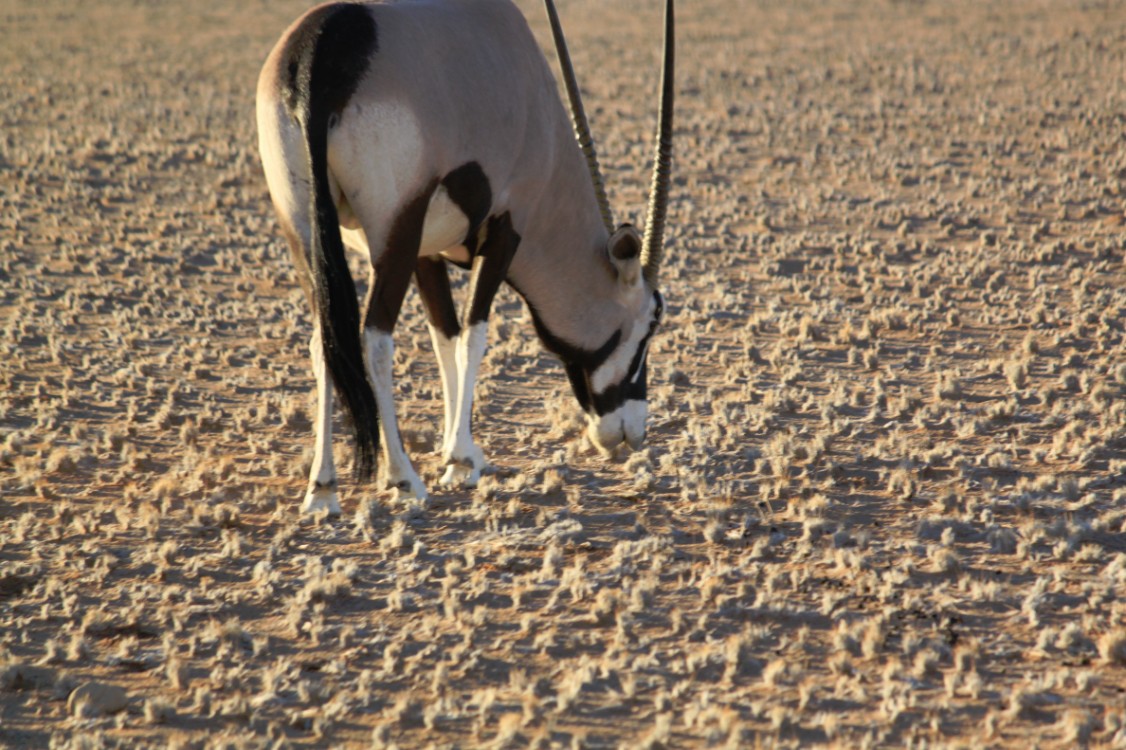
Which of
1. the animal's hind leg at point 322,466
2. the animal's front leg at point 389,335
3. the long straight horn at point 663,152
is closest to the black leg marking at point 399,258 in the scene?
the animal's front leg at point 389,335

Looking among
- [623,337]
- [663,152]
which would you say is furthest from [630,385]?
[663,152]

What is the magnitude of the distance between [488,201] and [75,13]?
2855cm

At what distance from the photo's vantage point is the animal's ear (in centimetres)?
570

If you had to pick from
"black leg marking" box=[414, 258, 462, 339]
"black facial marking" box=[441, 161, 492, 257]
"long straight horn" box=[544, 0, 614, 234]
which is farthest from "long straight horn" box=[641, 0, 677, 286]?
"black leg marking" box=[414, 258, 462, 339]

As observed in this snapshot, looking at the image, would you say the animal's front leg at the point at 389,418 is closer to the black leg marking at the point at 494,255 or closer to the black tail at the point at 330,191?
the black tail at the point at 330,191

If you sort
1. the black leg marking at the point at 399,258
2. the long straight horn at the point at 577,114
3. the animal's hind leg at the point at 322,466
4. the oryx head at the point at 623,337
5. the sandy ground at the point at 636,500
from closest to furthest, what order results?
1. the sandy ground at the point at 636,500
2. the black leg marking at the point at 399,258
3. the animal's hind leg at the point at 322,466
4. the long straight horn at the point at 577,114
5. the oryx head at the point at 623,337

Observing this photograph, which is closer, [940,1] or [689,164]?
[689,164]

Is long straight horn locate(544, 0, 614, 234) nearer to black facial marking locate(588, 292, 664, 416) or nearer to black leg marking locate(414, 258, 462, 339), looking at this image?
black facial marking locate(588, 292, 664, 416)

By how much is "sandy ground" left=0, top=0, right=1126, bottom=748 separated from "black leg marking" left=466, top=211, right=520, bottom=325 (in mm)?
927

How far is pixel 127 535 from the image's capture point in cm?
532

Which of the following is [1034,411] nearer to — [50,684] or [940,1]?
[50,684]

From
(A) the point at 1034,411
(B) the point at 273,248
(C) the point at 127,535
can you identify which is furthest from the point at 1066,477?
(B) the point at 273,248

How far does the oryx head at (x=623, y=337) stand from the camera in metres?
5.76

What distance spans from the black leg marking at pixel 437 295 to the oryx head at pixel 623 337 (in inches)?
23.7
